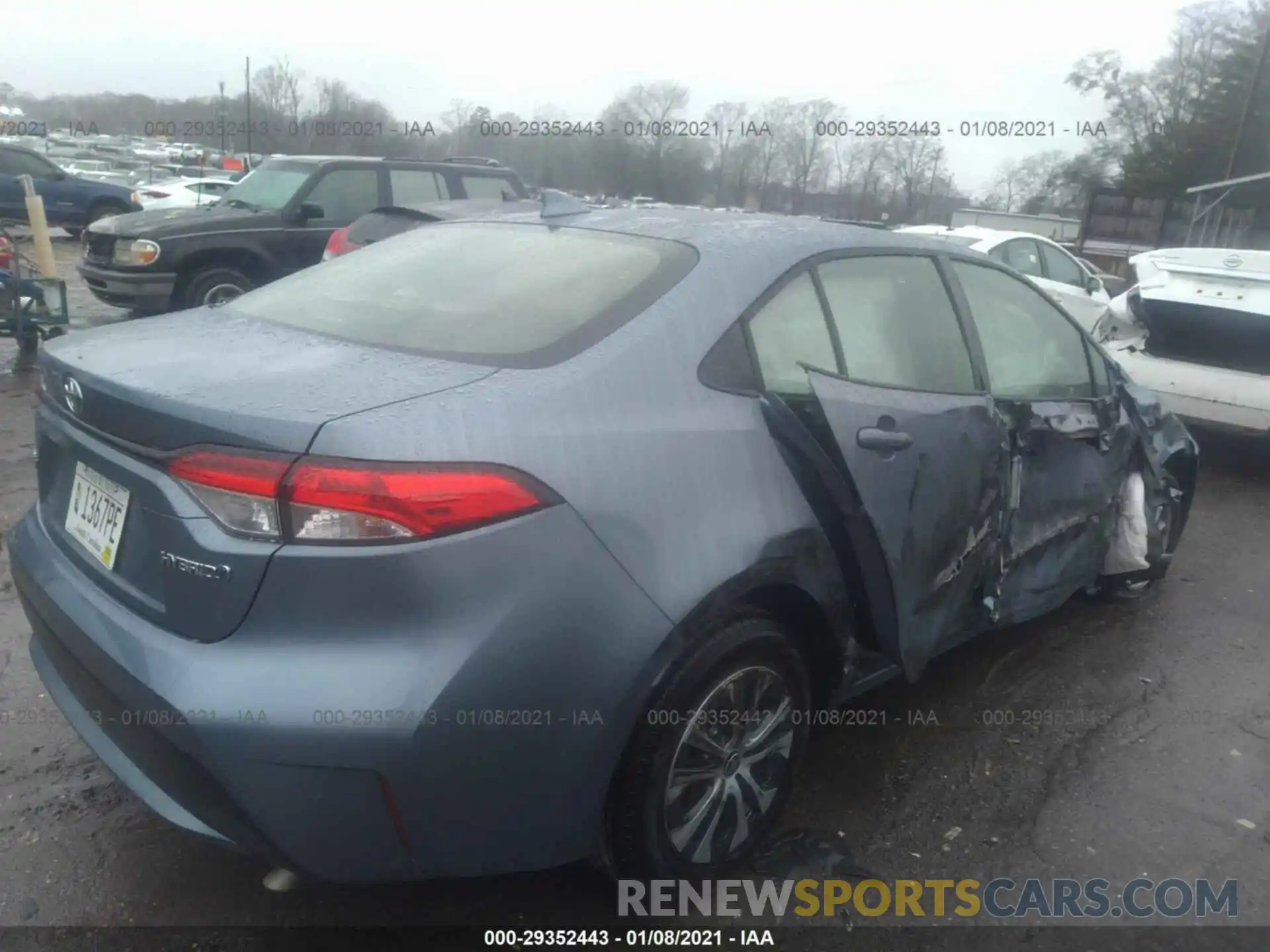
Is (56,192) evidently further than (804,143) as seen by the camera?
Yes

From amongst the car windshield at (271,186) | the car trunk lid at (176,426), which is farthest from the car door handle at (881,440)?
the car windshield at (271,186)

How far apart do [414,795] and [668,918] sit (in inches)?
35.9

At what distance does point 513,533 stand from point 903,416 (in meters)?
1.28

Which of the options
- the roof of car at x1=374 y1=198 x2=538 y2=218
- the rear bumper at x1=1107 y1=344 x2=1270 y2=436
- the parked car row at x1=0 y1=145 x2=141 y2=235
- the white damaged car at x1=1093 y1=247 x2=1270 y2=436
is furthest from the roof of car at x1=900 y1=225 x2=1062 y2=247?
the parked car row at x1=0 y1=145 x2=141 y2=235

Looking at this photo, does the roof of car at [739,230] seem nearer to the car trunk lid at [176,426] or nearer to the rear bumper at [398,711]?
the car trunk lid at [176,426]

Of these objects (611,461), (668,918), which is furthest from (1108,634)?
(611,461)

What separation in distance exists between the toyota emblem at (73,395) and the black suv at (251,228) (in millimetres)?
6777

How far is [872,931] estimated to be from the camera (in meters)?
2.45

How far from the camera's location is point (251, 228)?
890cm

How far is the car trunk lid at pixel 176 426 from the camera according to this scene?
6.06 feet

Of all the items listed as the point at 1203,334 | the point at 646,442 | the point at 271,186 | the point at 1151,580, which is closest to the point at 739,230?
the point at 646,442

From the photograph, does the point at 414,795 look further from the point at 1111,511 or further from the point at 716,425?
the point at 1111,511

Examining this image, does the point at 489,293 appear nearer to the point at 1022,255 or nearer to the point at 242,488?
the point at 242,488

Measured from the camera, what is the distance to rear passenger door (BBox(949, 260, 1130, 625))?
325cm
